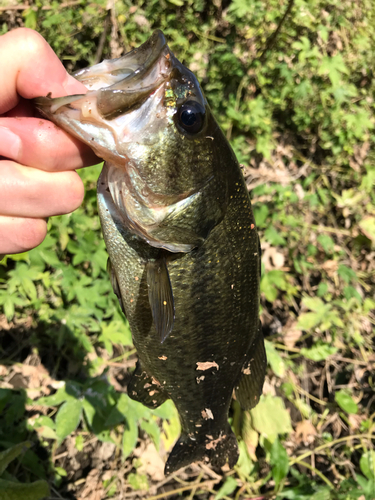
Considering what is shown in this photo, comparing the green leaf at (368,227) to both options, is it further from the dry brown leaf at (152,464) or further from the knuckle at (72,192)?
the knuckle at (72,192)

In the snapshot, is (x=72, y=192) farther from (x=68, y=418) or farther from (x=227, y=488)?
(x=227, y=488)

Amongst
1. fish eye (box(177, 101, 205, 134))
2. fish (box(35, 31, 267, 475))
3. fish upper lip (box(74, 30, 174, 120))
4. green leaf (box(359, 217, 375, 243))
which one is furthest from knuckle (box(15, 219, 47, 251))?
green leaf (box(359, 217, 375, 243))

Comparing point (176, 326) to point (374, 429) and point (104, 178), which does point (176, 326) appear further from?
point (374, 429)

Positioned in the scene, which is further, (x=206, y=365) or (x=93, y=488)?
(x=93, y=488)

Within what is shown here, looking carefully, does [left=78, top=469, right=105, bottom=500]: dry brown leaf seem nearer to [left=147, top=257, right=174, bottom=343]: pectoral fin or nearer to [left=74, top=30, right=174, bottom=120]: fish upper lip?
[left=147, top=257, right=174, bottom=343]: pectoral fin

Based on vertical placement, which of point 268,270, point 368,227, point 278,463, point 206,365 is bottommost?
point 278,463

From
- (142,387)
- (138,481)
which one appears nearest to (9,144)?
(142,387)

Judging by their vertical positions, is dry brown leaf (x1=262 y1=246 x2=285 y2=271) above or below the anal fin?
below
